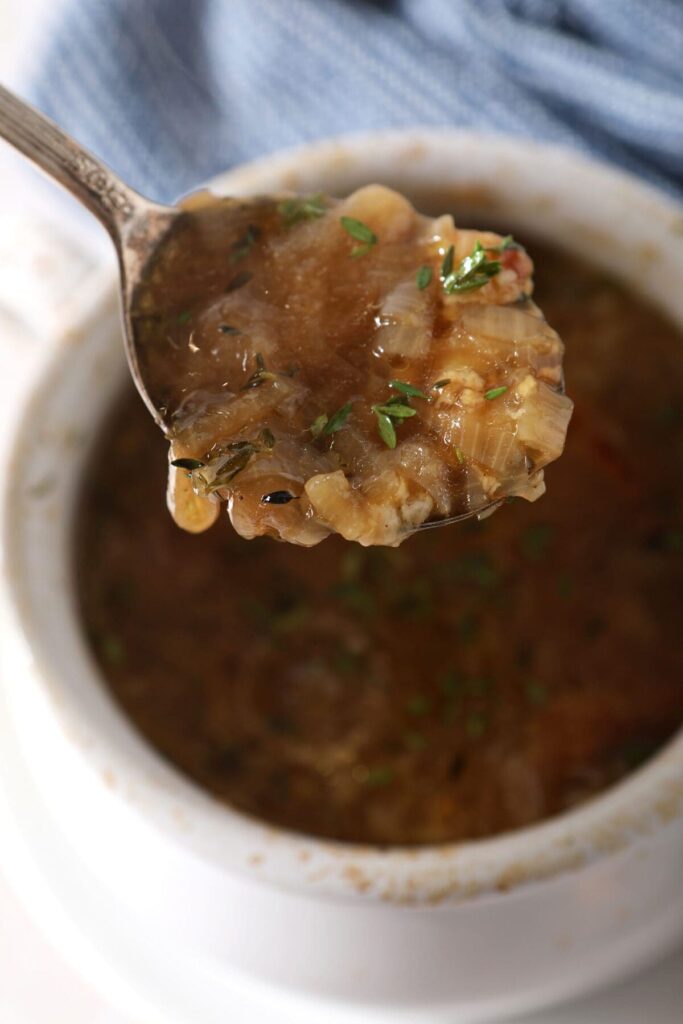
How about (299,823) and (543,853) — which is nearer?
(543,853)

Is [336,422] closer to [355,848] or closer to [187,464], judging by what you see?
[187,464]

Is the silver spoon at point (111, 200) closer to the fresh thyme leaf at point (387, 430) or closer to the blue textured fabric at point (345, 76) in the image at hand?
the fresh thyme leaf at point (387, 430)

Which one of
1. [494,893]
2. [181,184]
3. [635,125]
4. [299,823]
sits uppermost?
[181,184]

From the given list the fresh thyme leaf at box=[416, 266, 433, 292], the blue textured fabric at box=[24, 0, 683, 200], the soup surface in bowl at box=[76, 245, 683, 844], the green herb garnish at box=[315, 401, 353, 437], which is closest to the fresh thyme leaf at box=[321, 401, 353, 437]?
the green herb garnish at box=[315, 401, 353, 437]

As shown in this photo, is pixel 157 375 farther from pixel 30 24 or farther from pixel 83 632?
pixel 30 24

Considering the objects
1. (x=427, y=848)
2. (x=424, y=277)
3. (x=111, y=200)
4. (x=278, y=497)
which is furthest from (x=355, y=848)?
(x=111, y=200)

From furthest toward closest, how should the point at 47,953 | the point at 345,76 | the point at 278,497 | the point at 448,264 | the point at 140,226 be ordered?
the point at 345,76 → the point at 47,953 → the point at 140,226 → the point at 448,264 → the point at 278,497

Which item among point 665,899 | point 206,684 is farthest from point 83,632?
point 665,899

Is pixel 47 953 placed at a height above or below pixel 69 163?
below
